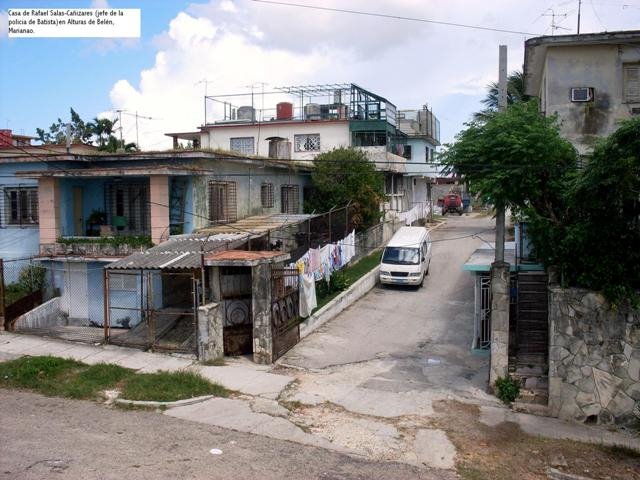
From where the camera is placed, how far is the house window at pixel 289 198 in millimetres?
25734

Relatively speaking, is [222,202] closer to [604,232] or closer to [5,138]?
[5,138]

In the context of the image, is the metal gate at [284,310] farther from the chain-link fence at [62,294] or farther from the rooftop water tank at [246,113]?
the rooftop water tank at [246,113]

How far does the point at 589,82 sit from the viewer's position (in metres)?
15.7

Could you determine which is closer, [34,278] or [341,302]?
[34,278]

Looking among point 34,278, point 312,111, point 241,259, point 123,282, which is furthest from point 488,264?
point 312,111

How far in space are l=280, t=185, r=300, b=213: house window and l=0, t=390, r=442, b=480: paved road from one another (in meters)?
16.0

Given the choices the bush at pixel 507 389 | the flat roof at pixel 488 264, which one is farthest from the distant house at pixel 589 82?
the bush at pixel 507 389

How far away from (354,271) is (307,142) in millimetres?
13341

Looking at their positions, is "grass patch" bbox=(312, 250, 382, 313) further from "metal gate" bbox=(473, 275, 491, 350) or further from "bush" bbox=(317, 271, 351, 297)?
"metal gate" bbox=(473, 275, 491, 350)

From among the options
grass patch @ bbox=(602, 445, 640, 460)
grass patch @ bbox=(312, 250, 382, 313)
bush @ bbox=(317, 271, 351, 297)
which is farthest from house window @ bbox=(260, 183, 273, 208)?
grass patch @ bbox=(602, 445, 640, 460)


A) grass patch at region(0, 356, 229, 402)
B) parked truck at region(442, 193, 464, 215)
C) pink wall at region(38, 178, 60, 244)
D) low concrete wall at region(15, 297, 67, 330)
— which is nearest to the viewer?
grass patch at region(0, 356, 229, 402)

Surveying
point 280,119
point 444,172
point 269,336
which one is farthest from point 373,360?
point 280,119

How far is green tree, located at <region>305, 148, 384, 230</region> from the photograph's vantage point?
84.5 ft

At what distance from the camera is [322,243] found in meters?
21.8
